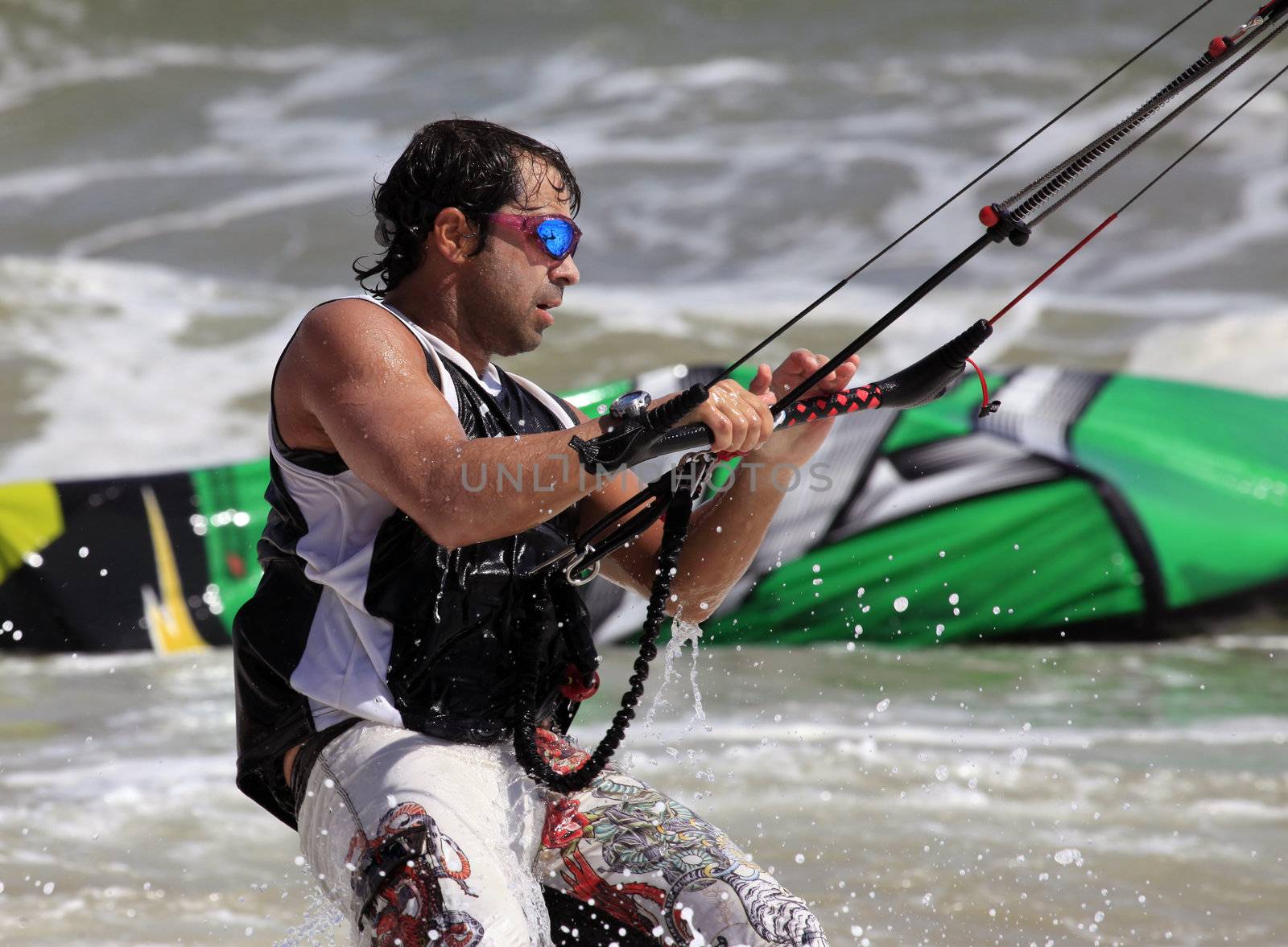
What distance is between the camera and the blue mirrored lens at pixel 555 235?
2.32 m

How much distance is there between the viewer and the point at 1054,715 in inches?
206

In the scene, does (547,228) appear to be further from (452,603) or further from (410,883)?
(410,883)

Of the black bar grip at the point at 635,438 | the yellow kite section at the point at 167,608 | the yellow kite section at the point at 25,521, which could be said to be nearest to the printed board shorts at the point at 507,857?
the black bar grip at the point at 635,438

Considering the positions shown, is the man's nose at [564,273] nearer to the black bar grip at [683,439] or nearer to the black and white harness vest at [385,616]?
the black and white harness vest at [385,616]

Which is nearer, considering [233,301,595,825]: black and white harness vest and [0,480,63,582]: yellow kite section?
[233,301,595,825]: black and white harness vest

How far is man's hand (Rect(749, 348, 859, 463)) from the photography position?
2297 millimetres

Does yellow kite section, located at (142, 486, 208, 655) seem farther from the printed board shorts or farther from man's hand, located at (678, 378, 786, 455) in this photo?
man's hand, located at (678, 378, 786, 455)

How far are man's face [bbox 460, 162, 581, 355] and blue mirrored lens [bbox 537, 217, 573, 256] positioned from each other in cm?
1

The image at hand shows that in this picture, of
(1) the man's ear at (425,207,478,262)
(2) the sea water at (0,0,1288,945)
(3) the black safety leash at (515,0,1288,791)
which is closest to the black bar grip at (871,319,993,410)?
(3) the black safety leash at (515,0,1288,791)

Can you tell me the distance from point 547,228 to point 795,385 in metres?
0.45

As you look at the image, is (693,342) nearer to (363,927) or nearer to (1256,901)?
(1256,901)

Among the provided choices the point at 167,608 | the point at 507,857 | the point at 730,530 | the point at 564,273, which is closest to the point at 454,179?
the point at 564,273

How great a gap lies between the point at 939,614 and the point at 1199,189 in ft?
28.7

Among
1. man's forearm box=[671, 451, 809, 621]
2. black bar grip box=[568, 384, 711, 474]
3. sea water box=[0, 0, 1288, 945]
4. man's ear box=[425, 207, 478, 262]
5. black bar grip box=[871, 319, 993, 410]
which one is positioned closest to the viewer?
black bar grip box=[568, 384, 711, 474]
